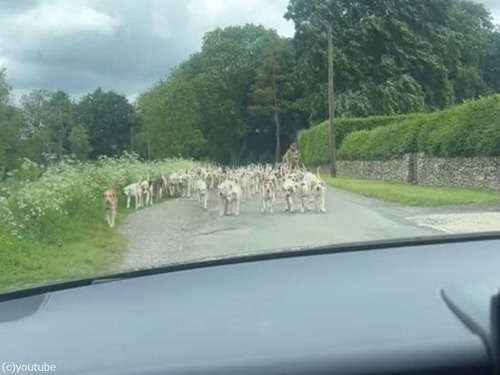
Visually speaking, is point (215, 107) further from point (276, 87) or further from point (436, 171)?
point (436, 171)

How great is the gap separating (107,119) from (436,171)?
2903cm

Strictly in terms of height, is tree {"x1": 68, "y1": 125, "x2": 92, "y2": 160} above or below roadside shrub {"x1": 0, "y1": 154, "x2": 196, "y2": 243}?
above

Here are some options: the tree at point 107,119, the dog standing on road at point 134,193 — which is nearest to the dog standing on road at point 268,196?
the dog standing on road at point 134,193

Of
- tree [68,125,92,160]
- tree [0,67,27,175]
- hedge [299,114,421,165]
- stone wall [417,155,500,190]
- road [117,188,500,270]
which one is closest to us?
road [117,188,500,270]

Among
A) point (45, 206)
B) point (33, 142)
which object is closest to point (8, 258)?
point (45, 206)

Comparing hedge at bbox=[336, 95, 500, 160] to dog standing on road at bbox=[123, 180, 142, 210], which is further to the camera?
hedge at bbox=[336, 95, 500, 160]

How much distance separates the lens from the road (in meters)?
15.8

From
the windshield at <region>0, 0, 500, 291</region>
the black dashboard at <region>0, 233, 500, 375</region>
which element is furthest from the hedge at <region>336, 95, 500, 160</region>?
the black dashboard at <region>0, 233, 500, 375</region>

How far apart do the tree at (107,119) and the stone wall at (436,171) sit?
14621mm

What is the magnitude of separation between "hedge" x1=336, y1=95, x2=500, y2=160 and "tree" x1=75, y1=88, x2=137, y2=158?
15.6m

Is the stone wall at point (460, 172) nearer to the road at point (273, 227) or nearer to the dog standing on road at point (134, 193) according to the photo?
the road at point (273, 227)

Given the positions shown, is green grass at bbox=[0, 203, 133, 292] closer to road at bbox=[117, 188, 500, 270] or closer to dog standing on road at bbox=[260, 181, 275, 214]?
road at bbox=[117, 188, 500, 270]

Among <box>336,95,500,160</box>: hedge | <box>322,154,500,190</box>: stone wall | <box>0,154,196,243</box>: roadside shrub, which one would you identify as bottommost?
<box>322,154,500,190</box>: stone wall

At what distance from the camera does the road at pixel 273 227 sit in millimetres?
15812
